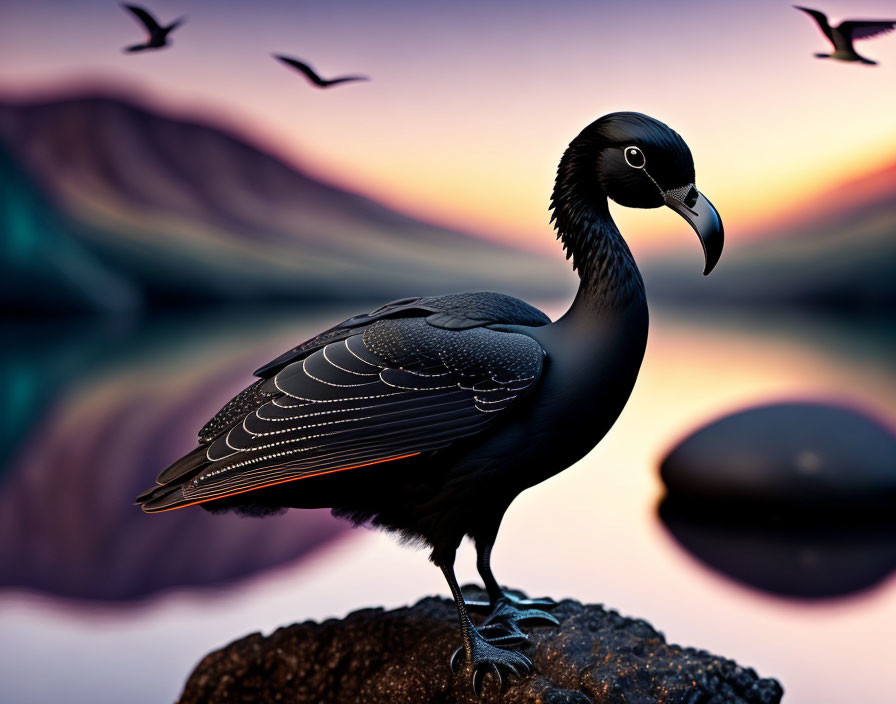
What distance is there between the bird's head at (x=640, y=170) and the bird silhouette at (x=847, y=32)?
3.44m

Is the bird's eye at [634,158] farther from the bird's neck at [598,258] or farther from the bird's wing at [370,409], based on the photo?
the bird's wing at [370,409]

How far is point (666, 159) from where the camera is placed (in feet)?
8.91

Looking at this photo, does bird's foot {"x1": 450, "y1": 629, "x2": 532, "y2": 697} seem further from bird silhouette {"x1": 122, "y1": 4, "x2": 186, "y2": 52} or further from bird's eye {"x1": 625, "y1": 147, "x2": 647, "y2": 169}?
bird silhouette {"x1": 122, "y1": 4, "x2": 186, "y2": 52}

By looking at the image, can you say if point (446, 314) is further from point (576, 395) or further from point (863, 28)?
point (863, 28)

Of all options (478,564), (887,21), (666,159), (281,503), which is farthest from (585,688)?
(887,21)

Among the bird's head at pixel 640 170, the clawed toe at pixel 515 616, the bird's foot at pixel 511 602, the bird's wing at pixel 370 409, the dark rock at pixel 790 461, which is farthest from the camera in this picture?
the dark rock at pixel 790 461

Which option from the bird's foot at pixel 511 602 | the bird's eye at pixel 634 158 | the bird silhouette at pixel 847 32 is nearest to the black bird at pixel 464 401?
the bird's eye at pixel 634 158

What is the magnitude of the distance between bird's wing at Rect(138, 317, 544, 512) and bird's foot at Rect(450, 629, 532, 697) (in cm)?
85

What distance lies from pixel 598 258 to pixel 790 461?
338 cm

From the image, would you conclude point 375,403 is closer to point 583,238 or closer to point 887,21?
point 583,238

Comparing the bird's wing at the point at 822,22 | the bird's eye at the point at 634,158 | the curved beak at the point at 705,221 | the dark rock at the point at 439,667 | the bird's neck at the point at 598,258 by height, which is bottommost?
the dark rock at the point at 439,667

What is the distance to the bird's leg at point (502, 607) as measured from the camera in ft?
10.3

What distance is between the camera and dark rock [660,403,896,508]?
211 inches

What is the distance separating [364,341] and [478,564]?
107cm
